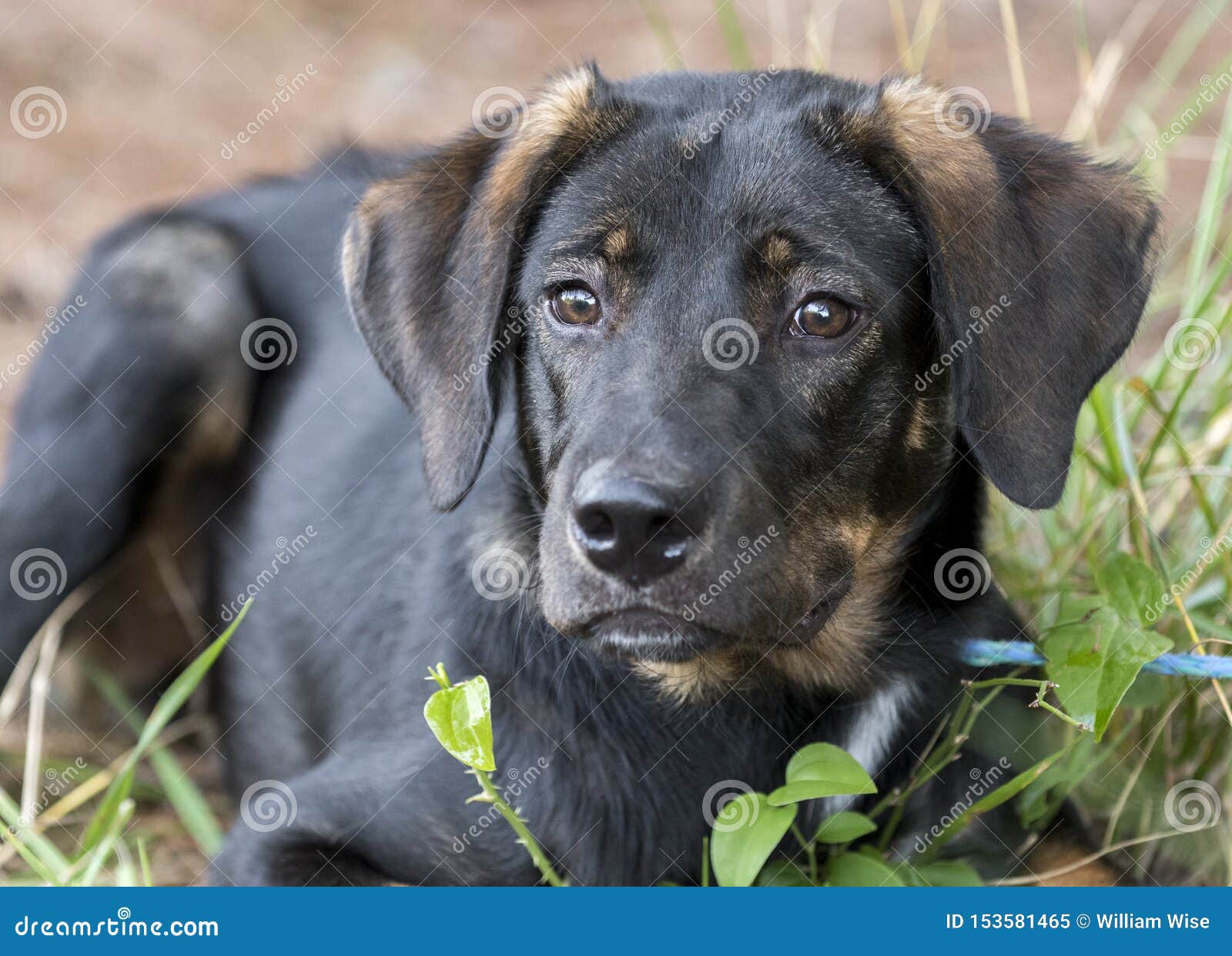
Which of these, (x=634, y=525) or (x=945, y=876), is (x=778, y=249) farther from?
(x=945, y=876)

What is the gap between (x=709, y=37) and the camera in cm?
848

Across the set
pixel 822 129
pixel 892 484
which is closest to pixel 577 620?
pixel 892 484

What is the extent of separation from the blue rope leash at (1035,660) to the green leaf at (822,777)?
1.65 ft

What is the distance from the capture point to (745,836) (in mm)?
2750

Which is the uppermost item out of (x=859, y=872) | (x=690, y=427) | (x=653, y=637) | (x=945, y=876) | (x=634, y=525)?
(x=690, y=427)

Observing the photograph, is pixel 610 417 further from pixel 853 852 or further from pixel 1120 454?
pixel 1120 454

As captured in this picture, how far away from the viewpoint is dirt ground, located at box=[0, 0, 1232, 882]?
7.00m

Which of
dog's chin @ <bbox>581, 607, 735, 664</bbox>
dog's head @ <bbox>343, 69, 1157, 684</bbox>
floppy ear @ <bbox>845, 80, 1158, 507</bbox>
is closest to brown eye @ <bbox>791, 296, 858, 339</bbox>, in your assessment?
dog's head @ <bbox>343, 69, 1157, 684</bbox>

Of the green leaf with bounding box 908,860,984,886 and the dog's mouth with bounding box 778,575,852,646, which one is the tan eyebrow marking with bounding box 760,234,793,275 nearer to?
the dog's mouth with bounding box 778,575,852,646

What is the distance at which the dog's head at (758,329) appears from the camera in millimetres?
2646

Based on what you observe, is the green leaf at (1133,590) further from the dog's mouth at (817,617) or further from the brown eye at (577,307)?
the brown eye at (577,307)

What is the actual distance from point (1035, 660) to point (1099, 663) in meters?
0.24

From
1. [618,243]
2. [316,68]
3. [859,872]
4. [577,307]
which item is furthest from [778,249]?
[316,68]

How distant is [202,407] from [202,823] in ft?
4.49
